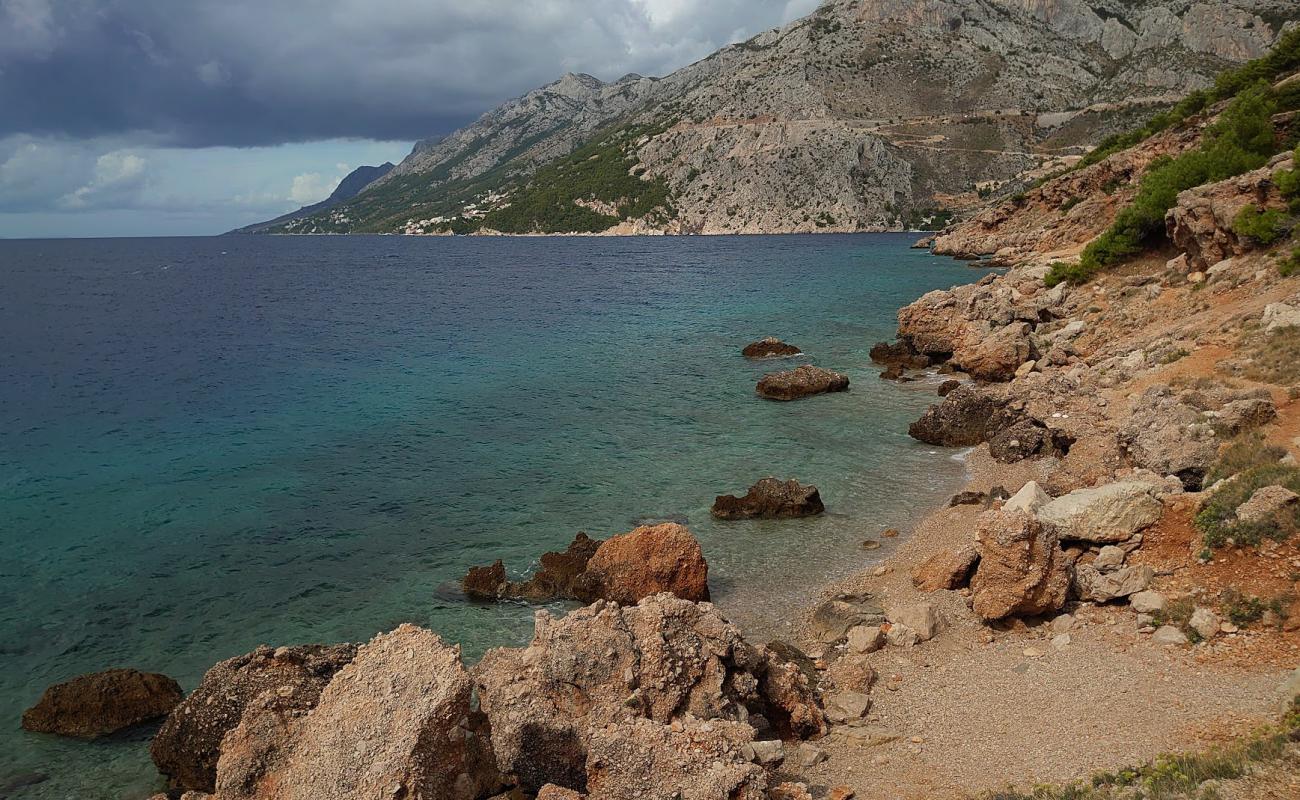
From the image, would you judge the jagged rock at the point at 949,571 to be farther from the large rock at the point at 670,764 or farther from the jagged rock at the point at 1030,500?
the large rock at the point at 670,764

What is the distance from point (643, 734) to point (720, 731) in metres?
0.93

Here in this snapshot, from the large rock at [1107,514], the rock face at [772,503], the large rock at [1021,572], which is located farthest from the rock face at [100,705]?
the large rock at [1107,514]

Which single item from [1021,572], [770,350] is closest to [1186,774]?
[1021,572]

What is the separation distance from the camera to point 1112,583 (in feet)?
40.6

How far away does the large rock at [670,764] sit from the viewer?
7.95 metres

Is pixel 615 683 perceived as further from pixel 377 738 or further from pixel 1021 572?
pixel 1021 572

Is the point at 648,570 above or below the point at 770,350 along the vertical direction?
below

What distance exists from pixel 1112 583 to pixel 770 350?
97.2 ft

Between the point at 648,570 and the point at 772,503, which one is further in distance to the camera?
the point at 772,503

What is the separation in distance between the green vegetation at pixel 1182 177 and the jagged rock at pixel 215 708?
4052cm

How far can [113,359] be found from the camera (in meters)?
44.0

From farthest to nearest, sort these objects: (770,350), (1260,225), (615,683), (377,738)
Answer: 1. (770,350)
2. (1260,225)
3. (615,683)
4. (377,738)

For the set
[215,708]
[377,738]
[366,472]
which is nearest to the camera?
[377,738]

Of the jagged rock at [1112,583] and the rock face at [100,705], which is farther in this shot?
the jagged rock at [1112,583]
